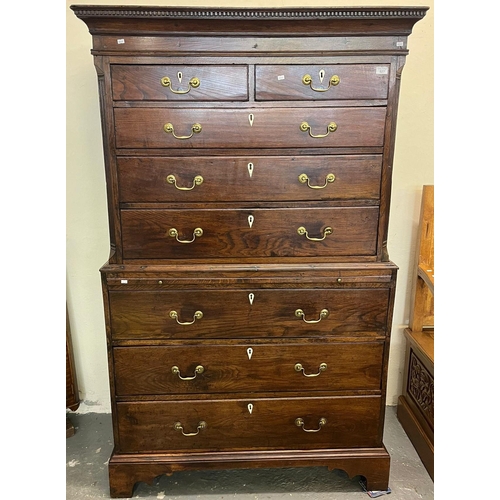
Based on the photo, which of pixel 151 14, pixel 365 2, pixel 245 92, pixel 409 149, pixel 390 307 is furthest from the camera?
pixel 409 149

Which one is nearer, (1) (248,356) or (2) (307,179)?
(2) (307,179)

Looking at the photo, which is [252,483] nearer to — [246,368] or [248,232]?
[246,368]

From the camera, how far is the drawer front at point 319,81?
1.62m

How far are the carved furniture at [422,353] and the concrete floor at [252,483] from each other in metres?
0.12

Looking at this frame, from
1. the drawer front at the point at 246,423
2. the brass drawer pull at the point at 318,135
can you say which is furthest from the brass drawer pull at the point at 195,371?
the brass drawer pull at the point at 318,135

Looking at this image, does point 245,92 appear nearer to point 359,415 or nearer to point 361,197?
point 361,197

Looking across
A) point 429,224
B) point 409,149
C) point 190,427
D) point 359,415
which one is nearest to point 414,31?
point 409,149

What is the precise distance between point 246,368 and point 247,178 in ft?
2.67

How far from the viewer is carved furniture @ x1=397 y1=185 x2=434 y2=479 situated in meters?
2.11

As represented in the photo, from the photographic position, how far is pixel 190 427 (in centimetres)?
186

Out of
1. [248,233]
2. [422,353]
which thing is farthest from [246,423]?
[422,353]

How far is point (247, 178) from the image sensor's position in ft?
5.55

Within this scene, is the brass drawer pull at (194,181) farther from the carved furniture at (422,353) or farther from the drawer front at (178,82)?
the carved furniture at (422,353)

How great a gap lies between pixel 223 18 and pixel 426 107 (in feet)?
4.06
